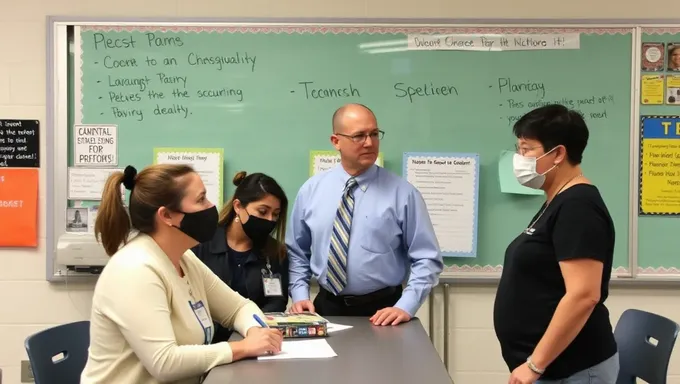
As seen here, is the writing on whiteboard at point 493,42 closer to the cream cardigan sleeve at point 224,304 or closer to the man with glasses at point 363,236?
the man with glasses at point 363,236

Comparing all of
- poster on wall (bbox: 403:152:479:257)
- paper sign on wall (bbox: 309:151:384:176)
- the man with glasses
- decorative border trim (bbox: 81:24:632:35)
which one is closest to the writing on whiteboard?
decorative border trim (bbox: 81:24:632:35)

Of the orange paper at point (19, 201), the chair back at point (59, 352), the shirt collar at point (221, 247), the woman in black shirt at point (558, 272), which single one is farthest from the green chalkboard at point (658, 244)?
the orange paper at point (19, 201)

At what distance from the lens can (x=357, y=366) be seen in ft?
5.21

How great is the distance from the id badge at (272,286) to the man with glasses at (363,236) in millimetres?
82

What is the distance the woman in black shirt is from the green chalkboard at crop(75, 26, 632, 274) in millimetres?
1165

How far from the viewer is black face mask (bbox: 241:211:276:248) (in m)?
2.29

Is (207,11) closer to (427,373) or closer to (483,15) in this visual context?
(483,15)

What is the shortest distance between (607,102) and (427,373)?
2022mm

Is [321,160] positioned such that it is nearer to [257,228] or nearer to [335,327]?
[257,228]

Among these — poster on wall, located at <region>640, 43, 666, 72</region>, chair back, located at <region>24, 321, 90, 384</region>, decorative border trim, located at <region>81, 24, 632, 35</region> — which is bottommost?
chair back, located at <region>24, 321, 90, 384</region>

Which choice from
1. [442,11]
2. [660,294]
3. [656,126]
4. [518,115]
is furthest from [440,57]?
[660,294]

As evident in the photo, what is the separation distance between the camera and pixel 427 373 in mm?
1536

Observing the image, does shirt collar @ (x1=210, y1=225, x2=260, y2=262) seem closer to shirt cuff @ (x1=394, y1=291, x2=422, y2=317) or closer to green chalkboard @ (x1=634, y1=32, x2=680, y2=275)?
shirt cuff @ (x1=394, y1=291, x2=422, y2=317)

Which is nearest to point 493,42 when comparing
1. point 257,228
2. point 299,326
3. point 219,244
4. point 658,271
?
point 658,271
